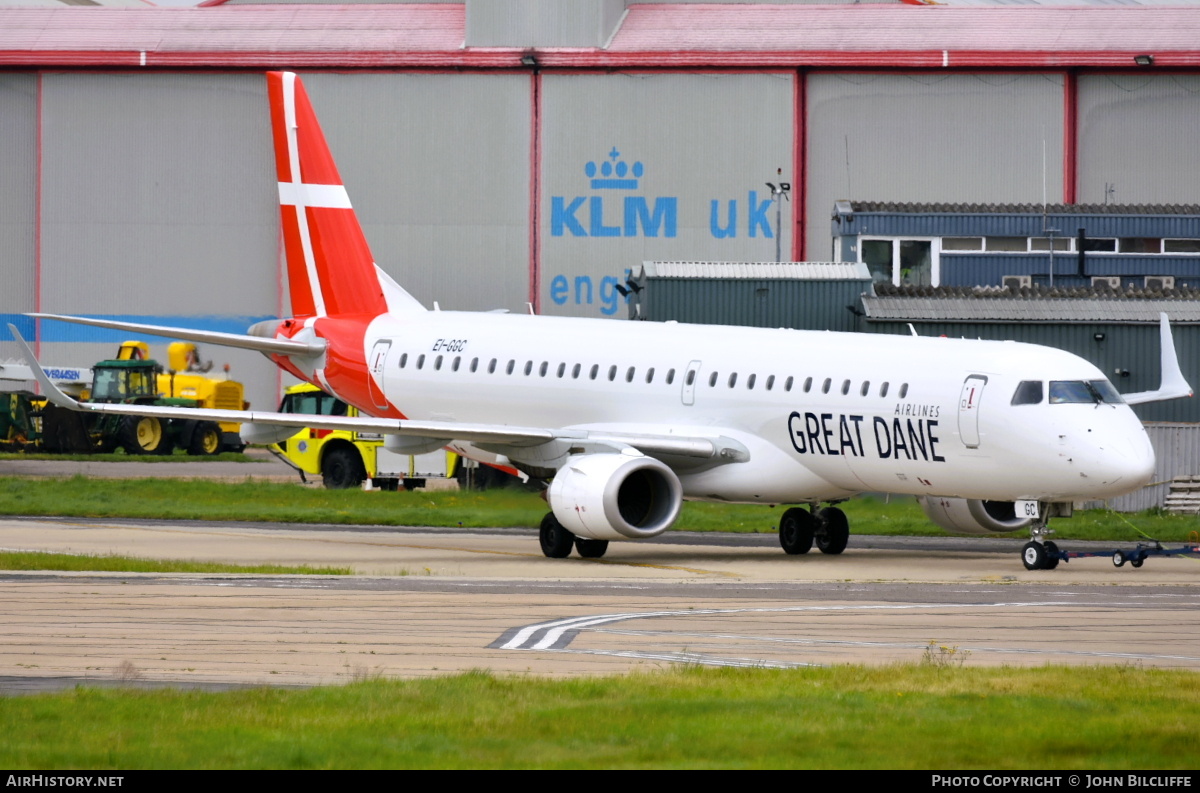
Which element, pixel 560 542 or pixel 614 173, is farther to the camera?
pixel 614 173

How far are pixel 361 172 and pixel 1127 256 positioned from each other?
26.5 meters

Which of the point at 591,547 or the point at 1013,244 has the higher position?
the point at 1013,244

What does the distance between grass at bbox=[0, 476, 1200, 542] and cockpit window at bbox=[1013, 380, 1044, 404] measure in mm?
8062

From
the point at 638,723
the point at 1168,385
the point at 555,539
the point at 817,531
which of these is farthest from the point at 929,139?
the point at 638,723

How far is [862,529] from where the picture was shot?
36750 millimetres

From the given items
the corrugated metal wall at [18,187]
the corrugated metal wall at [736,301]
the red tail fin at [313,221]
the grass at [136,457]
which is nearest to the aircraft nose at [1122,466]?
the red tail fin at [313,221]

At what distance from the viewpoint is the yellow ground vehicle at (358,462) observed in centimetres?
4638

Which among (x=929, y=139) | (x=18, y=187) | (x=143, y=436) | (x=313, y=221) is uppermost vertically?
(x=929, y=139)

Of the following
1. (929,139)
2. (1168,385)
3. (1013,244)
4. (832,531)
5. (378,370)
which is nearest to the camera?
(832,531)

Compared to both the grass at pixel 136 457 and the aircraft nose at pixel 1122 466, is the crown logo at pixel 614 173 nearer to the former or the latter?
the grass at pixel 136 457

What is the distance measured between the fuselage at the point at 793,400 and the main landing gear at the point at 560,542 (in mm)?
1832

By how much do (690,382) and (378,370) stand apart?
275 inches

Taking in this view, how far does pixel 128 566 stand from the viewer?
2581 centimetres

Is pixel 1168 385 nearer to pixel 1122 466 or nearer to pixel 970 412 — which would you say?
pixel 970 412
